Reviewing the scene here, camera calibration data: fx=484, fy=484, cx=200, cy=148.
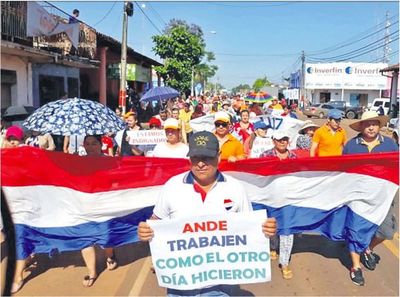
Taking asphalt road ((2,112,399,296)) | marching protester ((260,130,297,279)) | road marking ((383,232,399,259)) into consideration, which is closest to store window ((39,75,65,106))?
asphalt road ((2,112,399,296))

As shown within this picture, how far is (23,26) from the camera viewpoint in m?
13.8

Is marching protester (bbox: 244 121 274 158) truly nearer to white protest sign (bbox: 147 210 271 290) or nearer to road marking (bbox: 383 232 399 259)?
road marking (bbox: 383 232 399 259)

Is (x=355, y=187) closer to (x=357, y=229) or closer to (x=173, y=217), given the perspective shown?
(x=357, y=229)

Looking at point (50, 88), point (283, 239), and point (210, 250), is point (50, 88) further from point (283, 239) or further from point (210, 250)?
point (210, 250)

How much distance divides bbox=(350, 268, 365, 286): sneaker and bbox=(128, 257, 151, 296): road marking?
7.17 feet

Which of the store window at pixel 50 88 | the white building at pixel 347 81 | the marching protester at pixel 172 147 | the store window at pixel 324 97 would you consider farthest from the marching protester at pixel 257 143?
the store window at pixel 324 97

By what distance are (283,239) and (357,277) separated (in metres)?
0.84

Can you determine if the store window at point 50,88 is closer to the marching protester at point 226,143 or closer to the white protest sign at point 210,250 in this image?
the marching protester at point 226,143

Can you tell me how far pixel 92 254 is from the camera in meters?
5.05

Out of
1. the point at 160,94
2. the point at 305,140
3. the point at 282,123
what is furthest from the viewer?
the point at 160,94

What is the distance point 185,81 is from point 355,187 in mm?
27839

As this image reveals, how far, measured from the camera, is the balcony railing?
13.0m

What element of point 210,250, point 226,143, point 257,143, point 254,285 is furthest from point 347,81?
point 210,250

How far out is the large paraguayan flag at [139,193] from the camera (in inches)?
193
